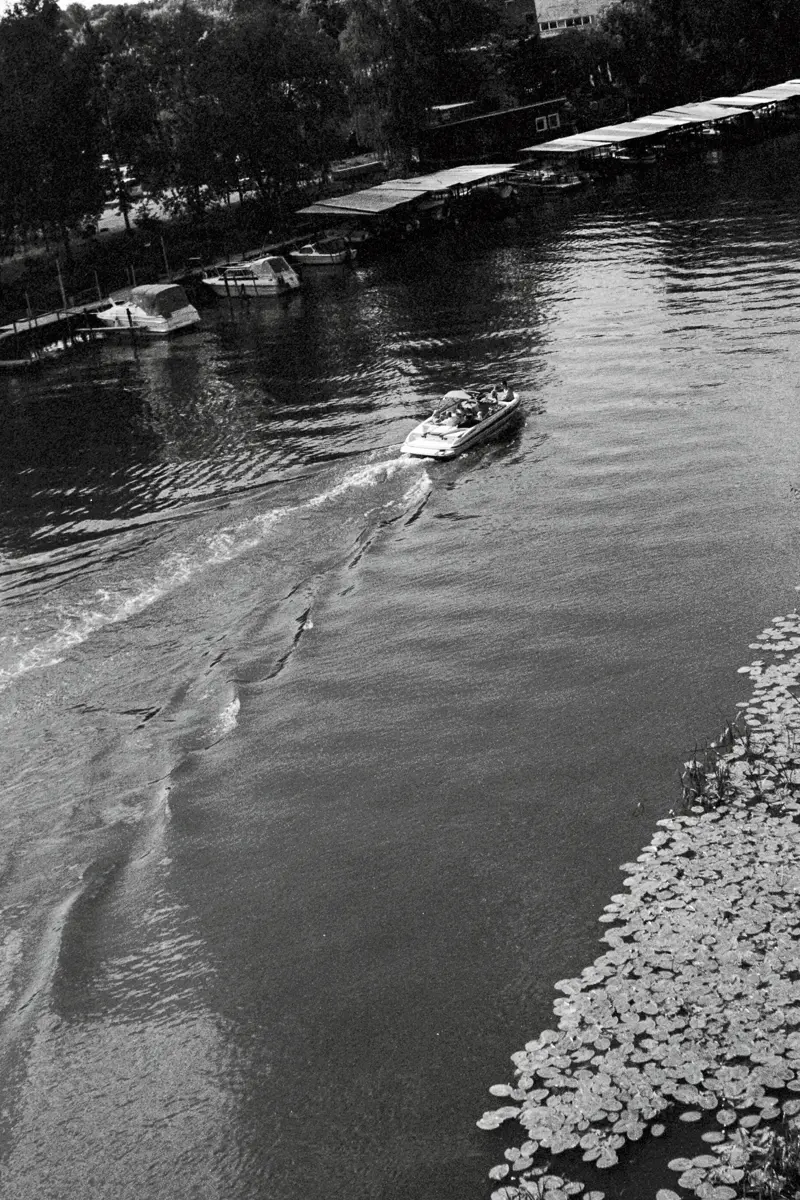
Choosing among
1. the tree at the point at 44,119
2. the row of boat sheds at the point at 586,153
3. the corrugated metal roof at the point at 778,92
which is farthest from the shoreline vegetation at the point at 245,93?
the corrugated metal roof at the point at 778,92

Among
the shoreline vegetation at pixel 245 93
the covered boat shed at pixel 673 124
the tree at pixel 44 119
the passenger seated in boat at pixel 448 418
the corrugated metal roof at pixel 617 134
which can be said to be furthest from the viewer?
the covered boat shed at pixel 673 124

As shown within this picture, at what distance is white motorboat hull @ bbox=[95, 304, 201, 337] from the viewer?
74.9m

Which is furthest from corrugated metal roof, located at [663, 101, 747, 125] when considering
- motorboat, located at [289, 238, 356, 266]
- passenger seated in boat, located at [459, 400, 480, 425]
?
passenger seated in boat, located at [459, 400, 480, 425]

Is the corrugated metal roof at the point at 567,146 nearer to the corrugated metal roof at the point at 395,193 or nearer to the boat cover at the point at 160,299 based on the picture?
the corrugated metal roof at the point at 395,193

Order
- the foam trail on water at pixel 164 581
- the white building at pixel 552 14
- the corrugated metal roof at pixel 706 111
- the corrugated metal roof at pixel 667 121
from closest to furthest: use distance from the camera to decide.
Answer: the foam trail on water at pixel 164 581, the corrugated metal roof at pixel 667 121, the corrugated metal roof at pixel 706 111, the white building at pixel 552 14

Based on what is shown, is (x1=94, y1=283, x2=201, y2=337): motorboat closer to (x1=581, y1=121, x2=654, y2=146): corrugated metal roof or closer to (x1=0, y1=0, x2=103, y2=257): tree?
(x1=0, y1=0, x2=103, y2=257): tree

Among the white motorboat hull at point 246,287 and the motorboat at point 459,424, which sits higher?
the white motorboat hull at point 246,287

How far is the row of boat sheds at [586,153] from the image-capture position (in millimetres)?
90812

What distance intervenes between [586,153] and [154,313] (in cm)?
4454

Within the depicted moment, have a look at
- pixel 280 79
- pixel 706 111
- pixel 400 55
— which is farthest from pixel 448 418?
pixel 706 111

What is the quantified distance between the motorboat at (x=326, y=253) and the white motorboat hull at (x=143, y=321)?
13.2 metres

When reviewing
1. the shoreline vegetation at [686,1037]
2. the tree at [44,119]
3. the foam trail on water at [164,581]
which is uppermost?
the tree at [44,119]

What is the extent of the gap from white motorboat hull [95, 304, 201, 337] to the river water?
18668 millimetres

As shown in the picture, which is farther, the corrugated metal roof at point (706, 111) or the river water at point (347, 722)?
the corrugated metal roof at point (706, 111)
